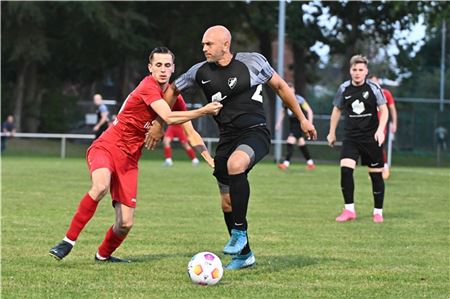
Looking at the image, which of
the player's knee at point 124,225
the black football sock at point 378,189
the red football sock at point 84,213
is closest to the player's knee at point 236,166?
the player's knee at point 124,225

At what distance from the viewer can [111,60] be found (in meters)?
48.8

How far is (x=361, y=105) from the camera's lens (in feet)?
41.8

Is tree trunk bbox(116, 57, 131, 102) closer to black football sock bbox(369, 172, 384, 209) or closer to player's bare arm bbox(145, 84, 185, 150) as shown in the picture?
black football sock bbox(369, 172, 384, 209)

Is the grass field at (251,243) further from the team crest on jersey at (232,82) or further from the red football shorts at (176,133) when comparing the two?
the red football shorts at (176,133)

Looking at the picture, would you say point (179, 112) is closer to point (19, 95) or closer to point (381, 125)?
point (381, 125)

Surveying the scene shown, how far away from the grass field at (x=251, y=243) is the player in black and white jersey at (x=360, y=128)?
1.44 feet

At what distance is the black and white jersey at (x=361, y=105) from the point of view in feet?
41.5

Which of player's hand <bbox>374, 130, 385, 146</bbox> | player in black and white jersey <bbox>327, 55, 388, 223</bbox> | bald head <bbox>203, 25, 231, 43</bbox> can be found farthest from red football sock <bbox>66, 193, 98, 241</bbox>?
player's hand <bbox>374, 130, 385, 146</bbox>

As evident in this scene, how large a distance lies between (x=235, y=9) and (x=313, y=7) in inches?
203

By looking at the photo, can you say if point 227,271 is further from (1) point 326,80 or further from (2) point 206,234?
(1) point 326,80

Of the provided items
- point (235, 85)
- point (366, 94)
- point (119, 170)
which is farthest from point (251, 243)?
point (366, 94)

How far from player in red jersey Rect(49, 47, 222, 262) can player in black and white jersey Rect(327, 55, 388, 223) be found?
180 inches

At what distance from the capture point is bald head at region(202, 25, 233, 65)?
8023 millimetres

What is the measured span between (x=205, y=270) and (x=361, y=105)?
19.7ft
